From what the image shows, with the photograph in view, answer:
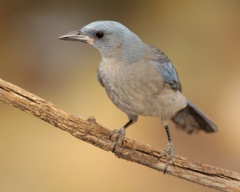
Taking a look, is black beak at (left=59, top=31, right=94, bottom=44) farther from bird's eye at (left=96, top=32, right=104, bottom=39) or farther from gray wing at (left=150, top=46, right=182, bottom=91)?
gray wing at (left=150, top=46, right=182, bottom=91)

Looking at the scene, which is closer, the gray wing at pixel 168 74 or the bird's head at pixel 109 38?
the bird's head at pixel 109 38

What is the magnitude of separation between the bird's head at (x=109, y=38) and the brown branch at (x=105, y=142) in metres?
0.55

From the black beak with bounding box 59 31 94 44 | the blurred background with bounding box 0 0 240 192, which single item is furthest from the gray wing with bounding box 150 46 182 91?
the blurred background with bounding box 0 0 240 192

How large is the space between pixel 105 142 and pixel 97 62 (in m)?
2.90

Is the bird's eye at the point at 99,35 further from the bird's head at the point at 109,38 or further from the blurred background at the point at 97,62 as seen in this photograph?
the blurred background at the point at 97,62

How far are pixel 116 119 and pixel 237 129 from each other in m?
1.46

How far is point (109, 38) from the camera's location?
338 centimetres

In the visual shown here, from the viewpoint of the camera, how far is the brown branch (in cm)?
304

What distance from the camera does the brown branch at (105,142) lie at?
3.04 m

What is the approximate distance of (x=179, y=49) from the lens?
595 centimetres

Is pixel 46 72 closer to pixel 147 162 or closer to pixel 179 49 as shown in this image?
pixel 179 49

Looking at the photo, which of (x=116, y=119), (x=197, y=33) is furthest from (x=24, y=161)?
(x=197, y=33)

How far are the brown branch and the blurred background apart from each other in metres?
2.04

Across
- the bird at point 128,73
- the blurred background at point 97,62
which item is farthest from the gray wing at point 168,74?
the blurred background at point 97,62
